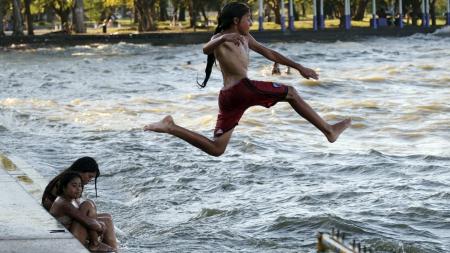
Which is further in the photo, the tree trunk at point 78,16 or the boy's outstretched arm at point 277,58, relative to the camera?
the tree trunk at point 78,16

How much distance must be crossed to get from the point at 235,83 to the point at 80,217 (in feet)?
4.97

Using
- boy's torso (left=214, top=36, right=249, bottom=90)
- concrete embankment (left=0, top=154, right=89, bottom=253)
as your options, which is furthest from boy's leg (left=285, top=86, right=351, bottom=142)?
concrete embankment (left=0, top=154, right=89, bottom=253)

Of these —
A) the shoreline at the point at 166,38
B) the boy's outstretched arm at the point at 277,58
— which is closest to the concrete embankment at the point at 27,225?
the boy's outstretched arm at the point at 277,58

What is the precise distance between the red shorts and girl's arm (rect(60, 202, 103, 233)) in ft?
4.19

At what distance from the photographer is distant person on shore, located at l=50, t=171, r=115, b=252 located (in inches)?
346

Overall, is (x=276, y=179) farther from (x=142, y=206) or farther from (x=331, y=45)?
(x=331, y=45)

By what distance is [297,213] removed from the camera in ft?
42.0

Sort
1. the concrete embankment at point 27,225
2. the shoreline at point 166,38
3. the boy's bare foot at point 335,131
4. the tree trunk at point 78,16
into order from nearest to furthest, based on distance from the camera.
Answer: the concrete embankment at point 27,225 < the boy's bare foot at point 335,131 < the shoreline at point 166,38 < the tree trunk at point 78,16

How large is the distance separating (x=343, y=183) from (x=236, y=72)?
650 cm

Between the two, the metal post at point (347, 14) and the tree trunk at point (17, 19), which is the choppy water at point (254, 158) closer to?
the tree trunk at point (17, 19)

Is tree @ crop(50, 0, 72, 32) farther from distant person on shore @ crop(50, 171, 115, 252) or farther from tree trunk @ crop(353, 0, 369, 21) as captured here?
distant person on shore @ crop(50, 171, 115, 252)

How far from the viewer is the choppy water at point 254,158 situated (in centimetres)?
1195

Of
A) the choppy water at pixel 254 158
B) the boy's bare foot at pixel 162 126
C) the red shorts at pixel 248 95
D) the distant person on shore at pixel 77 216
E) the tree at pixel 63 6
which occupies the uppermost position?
the red shorts at pixel 248 95

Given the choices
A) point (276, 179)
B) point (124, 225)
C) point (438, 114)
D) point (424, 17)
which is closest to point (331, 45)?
point (424, 17)
